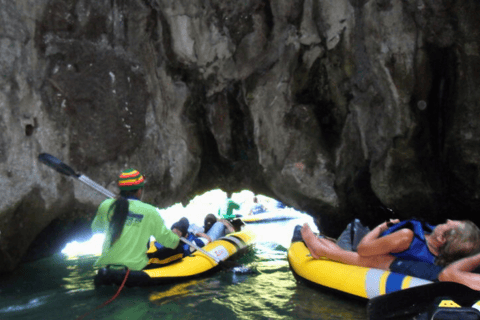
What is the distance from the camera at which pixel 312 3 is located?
7.17 metres

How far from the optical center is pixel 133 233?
13.6ft

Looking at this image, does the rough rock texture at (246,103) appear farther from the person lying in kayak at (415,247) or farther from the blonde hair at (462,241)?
the blonde hair at (462,241)

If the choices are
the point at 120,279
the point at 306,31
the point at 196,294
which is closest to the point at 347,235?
the point at 196,294

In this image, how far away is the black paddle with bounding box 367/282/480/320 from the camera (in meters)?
2.66

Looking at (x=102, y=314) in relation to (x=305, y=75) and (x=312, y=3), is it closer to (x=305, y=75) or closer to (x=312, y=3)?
(x=305, y=75)

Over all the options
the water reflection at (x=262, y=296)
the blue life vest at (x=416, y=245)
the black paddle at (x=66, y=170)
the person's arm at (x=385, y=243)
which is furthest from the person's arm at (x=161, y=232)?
the blue life vest at (x=416, y=245)

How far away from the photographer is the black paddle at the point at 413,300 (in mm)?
2664

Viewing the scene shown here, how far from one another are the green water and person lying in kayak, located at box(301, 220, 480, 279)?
49 cm

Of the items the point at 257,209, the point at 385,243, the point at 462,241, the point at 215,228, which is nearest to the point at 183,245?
the point at 215,228

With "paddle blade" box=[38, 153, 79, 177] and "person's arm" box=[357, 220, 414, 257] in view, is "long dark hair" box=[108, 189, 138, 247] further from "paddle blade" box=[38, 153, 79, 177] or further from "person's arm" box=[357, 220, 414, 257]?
"person's arm" box=[357, 220, 414, 257]

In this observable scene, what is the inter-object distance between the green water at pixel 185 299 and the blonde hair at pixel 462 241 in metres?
0.97

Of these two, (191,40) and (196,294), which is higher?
(191,40)

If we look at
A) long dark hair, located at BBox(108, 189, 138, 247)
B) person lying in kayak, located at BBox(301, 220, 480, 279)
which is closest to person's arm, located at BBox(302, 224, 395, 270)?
person lying in kayak, located at BBox(301, 220, 480, 279)

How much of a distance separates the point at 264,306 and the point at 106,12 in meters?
6.05
